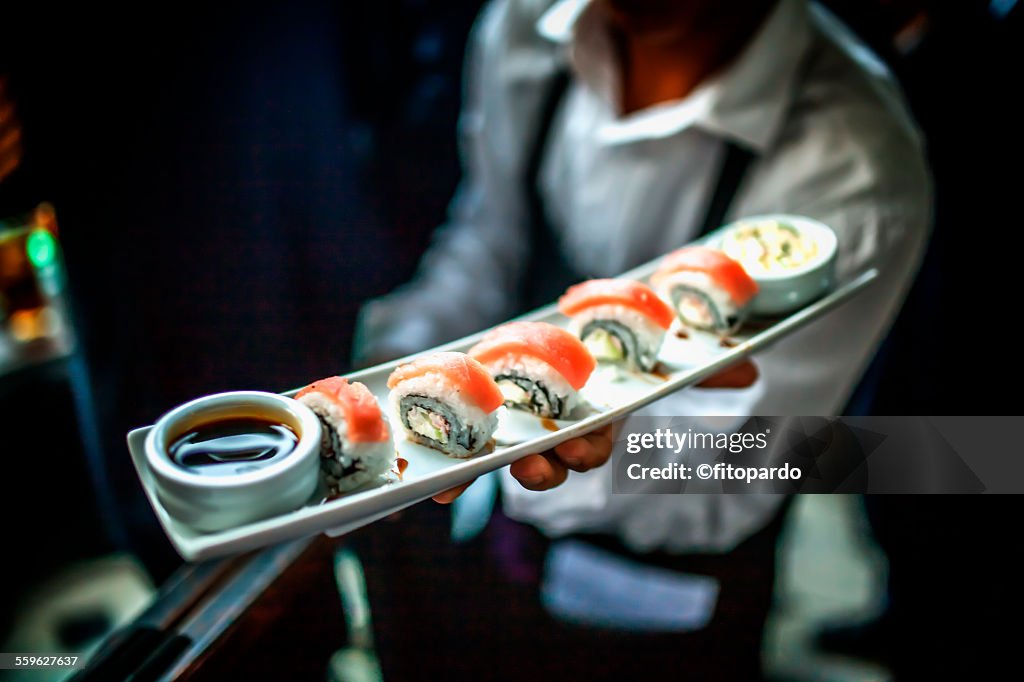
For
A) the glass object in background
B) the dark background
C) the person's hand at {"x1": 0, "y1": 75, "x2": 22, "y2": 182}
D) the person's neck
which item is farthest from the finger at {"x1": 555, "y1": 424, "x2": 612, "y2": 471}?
the person's hand at {"x1": 0, "y1": 75, "x2": 22, "y2": 182}

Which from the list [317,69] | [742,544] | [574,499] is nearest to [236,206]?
[317,69]

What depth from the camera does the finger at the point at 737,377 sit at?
187 centimetres

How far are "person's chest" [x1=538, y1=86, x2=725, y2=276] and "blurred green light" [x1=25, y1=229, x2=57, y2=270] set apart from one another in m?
1.53

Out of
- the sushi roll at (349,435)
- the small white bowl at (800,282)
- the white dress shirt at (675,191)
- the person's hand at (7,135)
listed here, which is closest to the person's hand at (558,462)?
the sushi roll at (349,435)

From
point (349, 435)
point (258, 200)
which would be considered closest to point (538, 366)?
point (349, 435)

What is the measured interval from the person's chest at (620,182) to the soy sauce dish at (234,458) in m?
1.47

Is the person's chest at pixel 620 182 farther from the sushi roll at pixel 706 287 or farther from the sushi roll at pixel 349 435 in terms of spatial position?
the sushi roll at pixel 349 435

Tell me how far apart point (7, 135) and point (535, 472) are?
1760 millimetres

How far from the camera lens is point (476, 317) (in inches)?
102

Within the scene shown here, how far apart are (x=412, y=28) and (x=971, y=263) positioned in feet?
8.93

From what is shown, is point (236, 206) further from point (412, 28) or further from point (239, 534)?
point (239, 534)

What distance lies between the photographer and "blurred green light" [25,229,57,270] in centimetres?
199

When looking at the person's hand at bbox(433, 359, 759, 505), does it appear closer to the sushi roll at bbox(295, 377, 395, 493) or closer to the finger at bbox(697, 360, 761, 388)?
the sushi roll at bbox(295, 377, 395, 493)

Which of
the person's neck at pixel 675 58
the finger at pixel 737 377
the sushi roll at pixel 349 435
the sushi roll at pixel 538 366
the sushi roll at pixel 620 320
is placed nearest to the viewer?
the sushi roll at pixel 349 435
